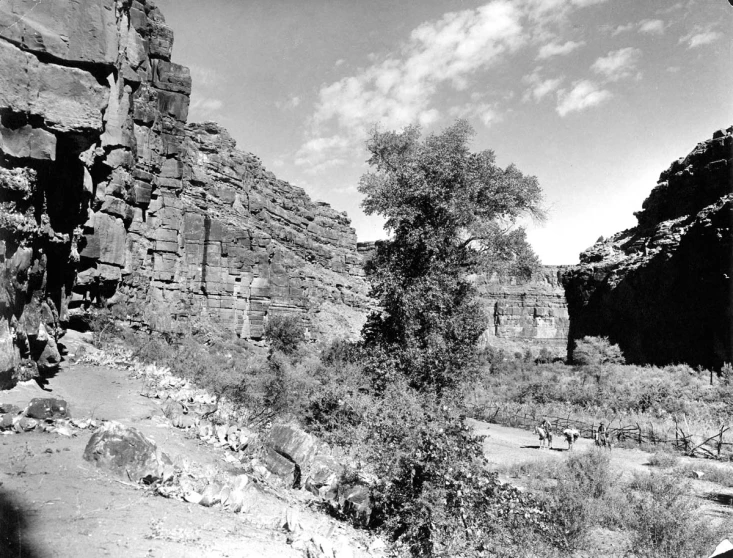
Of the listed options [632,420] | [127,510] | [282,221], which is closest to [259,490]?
[127,510]

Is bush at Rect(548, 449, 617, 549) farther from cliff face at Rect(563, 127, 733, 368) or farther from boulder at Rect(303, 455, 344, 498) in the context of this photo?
cliff face at Rect(563, 127, 733, 368)

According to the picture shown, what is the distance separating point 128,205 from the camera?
78.4ft

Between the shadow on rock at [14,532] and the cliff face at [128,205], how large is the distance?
13.4 ft

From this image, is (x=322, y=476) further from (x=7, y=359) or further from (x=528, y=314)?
(x=528, y=314)

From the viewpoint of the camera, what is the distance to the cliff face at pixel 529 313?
348 ft

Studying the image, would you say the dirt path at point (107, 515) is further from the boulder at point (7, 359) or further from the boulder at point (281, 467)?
the boulder at point (281, 467)

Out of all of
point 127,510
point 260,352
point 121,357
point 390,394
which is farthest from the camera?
point 260,352

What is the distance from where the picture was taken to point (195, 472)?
7641 millimetres

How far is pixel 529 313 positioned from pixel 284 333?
275ft

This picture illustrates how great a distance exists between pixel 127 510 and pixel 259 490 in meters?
2.70

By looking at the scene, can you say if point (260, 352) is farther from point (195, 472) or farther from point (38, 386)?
point (195, 472)

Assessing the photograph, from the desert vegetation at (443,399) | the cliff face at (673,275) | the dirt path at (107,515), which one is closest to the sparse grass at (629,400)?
the desert vegetation at (443,399)

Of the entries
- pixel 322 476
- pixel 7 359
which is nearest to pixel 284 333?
pixel 322 476

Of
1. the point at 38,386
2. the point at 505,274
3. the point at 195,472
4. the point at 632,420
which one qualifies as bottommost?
the point at 632,420
